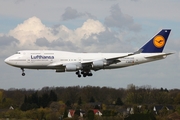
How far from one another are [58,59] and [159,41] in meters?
22.5

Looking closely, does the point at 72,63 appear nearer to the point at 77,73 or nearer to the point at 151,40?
the point at 77,73

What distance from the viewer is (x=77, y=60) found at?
93.5m

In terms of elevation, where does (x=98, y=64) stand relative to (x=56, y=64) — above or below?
below

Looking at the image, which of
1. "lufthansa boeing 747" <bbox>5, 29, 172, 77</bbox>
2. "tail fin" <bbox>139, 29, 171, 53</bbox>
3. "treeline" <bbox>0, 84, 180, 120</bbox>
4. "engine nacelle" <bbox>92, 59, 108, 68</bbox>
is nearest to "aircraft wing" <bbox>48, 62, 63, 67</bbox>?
"lufthansa boeing 747" <bbox>5, 29, 172, 77</bbox>

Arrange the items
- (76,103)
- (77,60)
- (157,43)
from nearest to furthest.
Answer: (77,60) < (157,43) < (76,103)

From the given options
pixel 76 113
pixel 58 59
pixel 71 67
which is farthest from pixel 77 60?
pixel 76 113

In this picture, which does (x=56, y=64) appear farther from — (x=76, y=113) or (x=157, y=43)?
(x=76, y=113)

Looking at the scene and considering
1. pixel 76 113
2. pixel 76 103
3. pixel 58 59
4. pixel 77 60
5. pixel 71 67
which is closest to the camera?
pixel 71 67

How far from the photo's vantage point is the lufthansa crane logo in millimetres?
101438

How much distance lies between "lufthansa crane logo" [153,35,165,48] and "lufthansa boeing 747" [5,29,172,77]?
2.40 meters

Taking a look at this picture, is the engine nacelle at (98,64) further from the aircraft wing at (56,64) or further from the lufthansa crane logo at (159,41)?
the lufthansa crane logo at (159,41)

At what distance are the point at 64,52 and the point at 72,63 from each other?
9.99 ft

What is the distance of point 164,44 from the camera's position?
335ft

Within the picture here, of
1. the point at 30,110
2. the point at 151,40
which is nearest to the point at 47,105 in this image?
the point at 30,110
